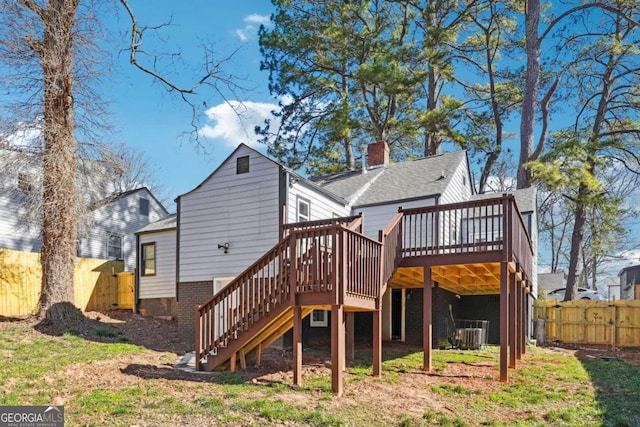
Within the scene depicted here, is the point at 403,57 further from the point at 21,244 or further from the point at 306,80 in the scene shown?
the point at 21,244

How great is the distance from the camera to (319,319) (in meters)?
15.5

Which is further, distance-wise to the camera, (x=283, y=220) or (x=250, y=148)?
(x=250, y=148)

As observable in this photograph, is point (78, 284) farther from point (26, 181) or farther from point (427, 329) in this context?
point (427, 329)

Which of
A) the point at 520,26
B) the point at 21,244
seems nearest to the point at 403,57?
the point at 520,26

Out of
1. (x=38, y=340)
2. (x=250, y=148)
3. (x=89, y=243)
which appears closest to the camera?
(x=38, y=340)

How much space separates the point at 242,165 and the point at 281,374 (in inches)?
256

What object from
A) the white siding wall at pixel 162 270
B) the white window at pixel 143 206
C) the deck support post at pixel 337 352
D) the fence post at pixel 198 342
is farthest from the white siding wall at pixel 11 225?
the deck support post at pixel 337 352

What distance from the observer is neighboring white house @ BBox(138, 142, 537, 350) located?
47.1ft

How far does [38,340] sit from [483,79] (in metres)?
25.0

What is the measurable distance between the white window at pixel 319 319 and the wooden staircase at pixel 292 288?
389cm

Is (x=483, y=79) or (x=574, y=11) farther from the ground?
(x=574, y=11)

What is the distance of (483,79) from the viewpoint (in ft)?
97.3

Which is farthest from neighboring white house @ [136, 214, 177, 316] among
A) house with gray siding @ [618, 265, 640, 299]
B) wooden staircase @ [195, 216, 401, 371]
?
house with gray siding @ [618, 265, 640, 299]
